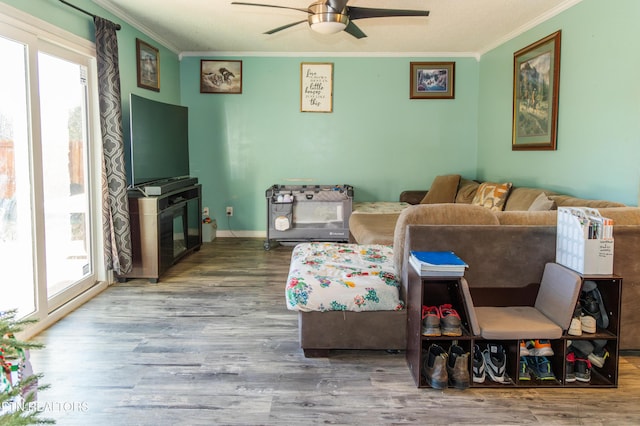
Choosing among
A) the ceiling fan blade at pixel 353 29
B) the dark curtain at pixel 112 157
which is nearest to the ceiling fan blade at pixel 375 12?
the ceiling fan blade at pixel 353 29

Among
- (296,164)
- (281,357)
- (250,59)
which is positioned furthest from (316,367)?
(250,59)

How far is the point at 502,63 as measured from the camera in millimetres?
5438

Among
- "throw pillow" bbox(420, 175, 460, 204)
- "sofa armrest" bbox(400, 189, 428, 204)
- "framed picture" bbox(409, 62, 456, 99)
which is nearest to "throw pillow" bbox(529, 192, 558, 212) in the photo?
"throw pillow" bbox(420, 175, 460, 204)

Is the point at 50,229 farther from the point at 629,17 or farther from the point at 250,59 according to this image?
the point at 629,17

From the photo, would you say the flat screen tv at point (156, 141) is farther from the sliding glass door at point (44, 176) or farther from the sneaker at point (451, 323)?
the sneaker at point (451, 323)

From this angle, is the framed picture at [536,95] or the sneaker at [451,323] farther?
the framed picture at [536,95]

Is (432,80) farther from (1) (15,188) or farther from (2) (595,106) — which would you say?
(1) (15,188)

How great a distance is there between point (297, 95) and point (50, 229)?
11.8 feet

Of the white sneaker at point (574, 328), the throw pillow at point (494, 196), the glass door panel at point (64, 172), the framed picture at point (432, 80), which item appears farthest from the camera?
the framed picture at point (432, 80)

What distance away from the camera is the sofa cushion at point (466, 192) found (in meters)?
5.45

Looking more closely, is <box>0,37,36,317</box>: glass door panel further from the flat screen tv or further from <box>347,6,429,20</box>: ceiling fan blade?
<box>347,6,429,20</box>: ceiling fan blade

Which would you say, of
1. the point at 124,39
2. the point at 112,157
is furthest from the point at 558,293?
the point at 124,39

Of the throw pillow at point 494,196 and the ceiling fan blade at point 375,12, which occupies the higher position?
the ceiling fan blade at point 375,12

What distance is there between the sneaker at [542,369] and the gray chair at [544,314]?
0.17 m
